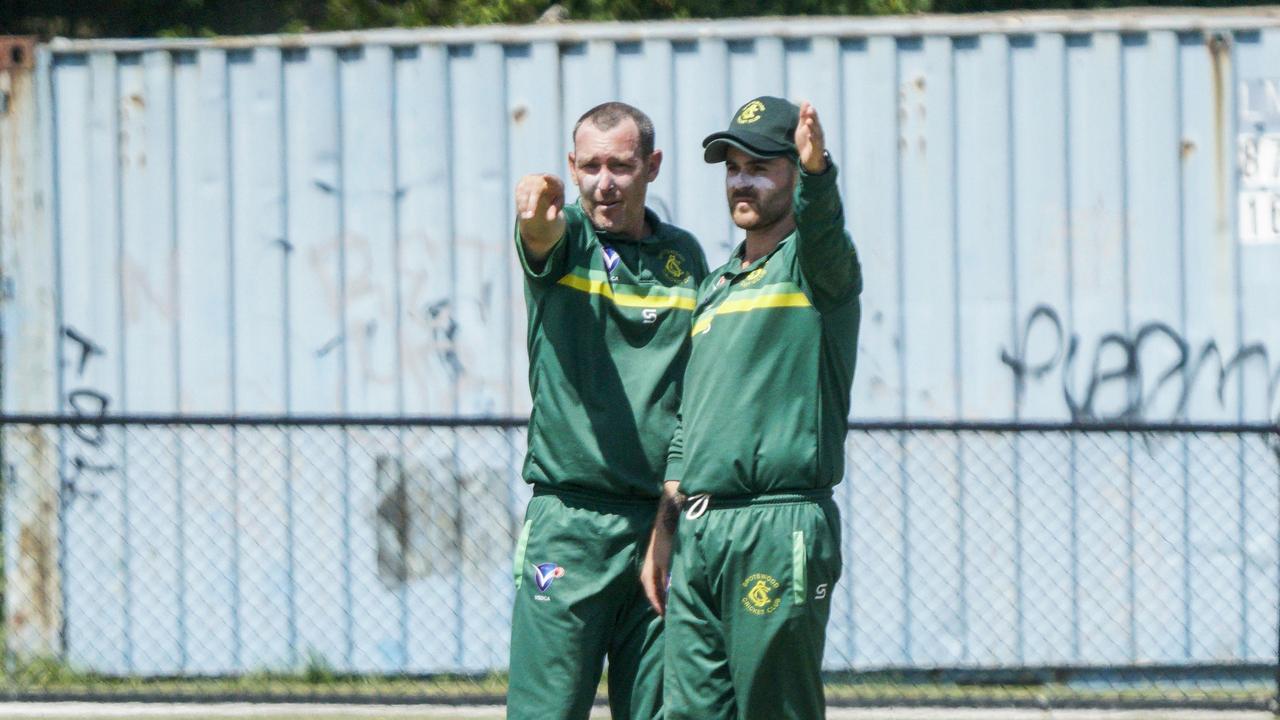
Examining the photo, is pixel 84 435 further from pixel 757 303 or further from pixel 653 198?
pixel 757 303

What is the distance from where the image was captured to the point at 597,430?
13.3ft

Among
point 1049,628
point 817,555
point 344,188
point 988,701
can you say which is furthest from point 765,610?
point 344,188

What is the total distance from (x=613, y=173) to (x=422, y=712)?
127 inches

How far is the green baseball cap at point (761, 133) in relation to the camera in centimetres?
373

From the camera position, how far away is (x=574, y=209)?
4215 millimetres

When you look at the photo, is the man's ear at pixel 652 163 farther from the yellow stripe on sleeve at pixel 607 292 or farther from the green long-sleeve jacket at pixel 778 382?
the green long-sleeve jacket at pixel 778 382

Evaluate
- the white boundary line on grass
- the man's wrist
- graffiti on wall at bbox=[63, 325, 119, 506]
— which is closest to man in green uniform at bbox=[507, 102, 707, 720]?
the man's wrist

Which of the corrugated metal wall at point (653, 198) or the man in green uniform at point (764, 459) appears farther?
the corrugated metal wall at point (653, 198)

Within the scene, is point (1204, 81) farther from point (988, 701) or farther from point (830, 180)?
point (830, 180)

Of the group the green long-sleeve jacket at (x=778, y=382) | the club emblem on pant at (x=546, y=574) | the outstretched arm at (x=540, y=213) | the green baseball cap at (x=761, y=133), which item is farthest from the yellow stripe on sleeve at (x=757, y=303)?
the club emblem on pant at (x=546, y=574)

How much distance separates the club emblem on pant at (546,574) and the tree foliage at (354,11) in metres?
7.20

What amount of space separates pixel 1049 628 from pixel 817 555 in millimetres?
3621

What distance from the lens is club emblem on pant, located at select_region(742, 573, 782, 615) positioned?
363 cm

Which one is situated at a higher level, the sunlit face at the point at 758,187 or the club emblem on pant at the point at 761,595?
the sunlit face at the point at 758,187
